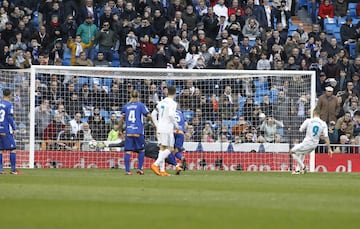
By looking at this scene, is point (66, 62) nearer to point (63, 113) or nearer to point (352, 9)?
point (63, 113)

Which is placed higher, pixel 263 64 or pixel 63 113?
pixel 263 64

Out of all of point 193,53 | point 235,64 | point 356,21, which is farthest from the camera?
point 356,21

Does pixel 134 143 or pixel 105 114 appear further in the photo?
pixel 105 114

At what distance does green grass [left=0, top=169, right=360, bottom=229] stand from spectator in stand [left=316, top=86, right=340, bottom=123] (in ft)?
34.6

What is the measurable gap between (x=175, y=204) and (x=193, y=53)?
1996cm

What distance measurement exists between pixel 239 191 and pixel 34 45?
17165 mm

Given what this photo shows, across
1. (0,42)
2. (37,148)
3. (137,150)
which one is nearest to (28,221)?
(137,150)

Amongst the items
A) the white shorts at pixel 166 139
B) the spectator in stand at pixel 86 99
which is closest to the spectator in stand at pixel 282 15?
the spectator in stand at pixel 86 99

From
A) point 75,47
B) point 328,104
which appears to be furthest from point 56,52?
point 328,104

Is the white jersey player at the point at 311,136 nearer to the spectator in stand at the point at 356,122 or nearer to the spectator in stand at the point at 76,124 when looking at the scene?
the spectator in stand at the point at 356,122

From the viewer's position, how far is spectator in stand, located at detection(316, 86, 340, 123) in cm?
3012

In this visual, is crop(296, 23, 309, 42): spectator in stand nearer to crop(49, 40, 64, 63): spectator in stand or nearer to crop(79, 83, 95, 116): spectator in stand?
crop(49, 40, 64, 63): spectator in stand

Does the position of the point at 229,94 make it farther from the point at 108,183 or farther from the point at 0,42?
the point at 108,183

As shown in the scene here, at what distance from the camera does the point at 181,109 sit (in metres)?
30.4
